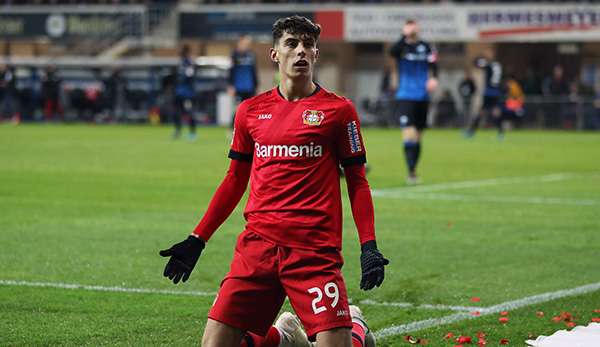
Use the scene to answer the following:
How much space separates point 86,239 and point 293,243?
6153 millimetres

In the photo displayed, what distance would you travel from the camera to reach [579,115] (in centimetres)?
4281

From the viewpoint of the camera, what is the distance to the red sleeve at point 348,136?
18.7 ft

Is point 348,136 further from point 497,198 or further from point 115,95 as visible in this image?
point 115,95

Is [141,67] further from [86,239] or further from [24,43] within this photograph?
[86,239]

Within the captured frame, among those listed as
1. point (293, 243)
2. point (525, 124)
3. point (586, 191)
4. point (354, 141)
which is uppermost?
point (354, 141)

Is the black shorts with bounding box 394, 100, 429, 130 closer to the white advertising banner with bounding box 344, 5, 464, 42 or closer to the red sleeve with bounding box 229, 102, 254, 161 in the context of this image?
the red sleeve with bounding box 229, 102, 254, 161

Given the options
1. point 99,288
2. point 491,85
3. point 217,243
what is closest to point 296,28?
point 99,288

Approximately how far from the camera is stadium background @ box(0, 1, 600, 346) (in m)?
7.89

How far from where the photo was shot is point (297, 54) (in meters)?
5.60

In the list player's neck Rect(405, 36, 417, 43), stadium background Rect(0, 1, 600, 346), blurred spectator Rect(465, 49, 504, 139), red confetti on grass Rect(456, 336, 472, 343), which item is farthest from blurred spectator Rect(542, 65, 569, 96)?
red confetti on grass Rect(456, 336, 472, 343)

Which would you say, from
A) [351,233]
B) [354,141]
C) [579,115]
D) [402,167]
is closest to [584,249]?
[351,233]

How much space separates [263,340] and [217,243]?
17.6 feet

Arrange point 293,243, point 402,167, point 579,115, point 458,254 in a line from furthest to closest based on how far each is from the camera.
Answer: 1. point 579,115
2. point 402,167
3. point 458,254
4. point 293,243

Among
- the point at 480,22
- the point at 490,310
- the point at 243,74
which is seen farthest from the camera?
the point at 480,22
